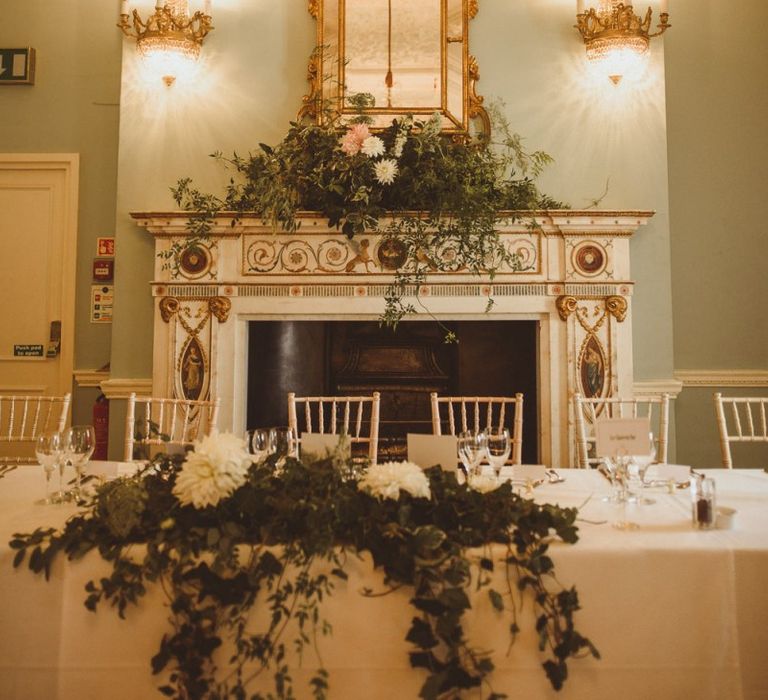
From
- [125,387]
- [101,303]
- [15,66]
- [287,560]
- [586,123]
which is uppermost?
[15,66]

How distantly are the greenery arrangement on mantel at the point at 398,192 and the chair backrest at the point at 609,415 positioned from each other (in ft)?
2.75

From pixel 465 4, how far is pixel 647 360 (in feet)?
7.04

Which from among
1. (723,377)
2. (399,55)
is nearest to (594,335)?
(723,377)

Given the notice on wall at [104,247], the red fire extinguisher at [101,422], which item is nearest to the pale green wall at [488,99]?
the red fire extinguisher at [101,422]

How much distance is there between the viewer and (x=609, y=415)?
3.00 metres

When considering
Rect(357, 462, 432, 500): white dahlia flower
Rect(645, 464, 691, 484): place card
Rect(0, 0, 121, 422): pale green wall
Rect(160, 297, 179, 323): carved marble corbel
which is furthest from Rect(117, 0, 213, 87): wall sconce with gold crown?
Rect(645, 464, 691, 484): place card

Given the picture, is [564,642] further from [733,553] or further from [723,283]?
[723,283]

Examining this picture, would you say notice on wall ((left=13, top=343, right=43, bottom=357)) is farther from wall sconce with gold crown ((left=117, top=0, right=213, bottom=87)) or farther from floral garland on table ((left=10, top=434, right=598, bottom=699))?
floral garland on table ((left=10, top=434, right=598, bottom=699))

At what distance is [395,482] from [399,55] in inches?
111

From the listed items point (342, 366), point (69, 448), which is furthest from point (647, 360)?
point (69, 448)

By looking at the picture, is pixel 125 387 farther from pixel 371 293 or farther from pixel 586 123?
pixel 586 123

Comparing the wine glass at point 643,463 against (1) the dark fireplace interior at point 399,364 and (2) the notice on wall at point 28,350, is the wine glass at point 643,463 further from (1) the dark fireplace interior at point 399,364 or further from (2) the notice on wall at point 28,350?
(2) the notice on wall at point 28,350

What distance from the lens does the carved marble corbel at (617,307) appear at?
10.2 ft

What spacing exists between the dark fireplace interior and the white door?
4.65ft
